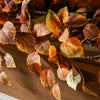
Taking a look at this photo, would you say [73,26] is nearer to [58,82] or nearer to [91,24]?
[91,24]

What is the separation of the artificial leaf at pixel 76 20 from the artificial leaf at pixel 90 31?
0.01 m

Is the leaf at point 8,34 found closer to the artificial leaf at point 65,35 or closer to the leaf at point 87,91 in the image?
the artificial leaf at point 65,35

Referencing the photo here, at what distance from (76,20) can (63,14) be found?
4 centimetres

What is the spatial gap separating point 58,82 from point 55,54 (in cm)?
13

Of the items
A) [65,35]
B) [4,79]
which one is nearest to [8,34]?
[65,35]

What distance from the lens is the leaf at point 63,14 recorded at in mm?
356

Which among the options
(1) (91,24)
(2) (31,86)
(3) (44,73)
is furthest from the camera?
(2) (31,86)

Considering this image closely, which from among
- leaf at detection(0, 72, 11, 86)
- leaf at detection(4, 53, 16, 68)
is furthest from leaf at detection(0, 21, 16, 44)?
leaf at detection(0, 72, 11, 86)

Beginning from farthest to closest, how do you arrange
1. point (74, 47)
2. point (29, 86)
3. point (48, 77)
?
point (29, 86)
point (48, 77)
point (74, 47)

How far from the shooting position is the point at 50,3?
14.9 inches

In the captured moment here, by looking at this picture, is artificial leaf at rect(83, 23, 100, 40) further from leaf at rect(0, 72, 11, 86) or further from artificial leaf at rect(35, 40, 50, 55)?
leaf at rect(0, 72, 11, 86)

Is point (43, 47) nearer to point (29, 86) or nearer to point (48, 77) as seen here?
point (48, 77)

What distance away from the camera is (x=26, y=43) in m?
0.41

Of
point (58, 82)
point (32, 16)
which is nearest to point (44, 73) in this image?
point (58, 82)
